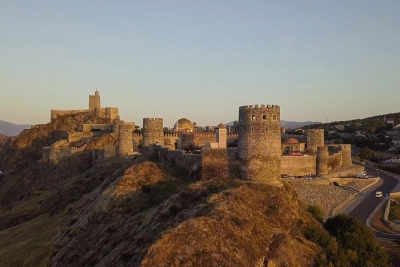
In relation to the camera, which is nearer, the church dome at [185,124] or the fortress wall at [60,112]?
the church dome at [185,124]

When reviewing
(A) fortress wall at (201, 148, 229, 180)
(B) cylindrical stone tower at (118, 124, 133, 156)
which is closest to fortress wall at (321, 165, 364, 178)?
(A) fortress wall at (201, 148, 229, 180)

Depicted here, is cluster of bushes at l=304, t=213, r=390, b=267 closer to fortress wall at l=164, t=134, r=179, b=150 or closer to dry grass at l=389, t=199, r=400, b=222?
dry grass at l=389, t=199, r=400, b=222

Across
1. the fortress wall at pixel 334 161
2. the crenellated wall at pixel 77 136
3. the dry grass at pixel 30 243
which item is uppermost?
the crenellated wall at pixel 77 136

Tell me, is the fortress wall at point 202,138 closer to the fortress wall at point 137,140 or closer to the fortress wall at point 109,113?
the fortress wall at point 137,140

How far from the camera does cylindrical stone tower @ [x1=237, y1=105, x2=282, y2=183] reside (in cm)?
2653

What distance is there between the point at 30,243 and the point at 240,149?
16996 millimetres

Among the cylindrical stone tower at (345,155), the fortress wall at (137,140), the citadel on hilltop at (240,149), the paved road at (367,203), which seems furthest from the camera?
the fortress wall at (137,140)

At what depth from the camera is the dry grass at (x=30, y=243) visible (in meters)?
27.6

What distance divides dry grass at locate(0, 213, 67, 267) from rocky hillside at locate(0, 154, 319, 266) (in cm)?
10

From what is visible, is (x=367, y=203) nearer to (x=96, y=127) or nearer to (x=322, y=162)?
(x=322, y=162)

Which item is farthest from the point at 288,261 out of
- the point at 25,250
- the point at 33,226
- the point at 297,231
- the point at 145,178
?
the point at 33,226

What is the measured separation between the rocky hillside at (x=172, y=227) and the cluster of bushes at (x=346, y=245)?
742mm

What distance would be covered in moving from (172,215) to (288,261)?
665cm

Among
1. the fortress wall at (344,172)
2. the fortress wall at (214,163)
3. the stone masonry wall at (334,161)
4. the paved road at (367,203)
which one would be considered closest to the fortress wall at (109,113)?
the stone masonry wall at (334,161)
